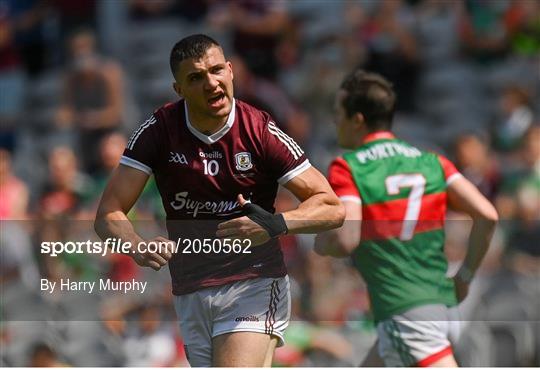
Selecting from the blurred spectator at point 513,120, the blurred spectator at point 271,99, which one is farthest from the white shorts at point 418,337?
the blurred spectator at point 271,99

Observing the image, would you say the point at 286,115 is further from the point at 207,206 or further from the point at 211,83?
the point at 211,83

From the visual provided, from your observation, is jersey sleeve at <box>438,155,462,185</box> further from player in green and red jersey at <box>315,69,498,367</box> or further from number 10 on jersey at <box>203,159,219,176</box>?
number 10 on jersey at <box>203,159,219,176</box>

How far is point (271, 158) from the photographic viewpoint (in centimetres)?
588

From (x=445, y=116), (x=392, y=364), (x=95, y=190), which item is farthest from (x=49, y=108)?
(x=392, y=364)

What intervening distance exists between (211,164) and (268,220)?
36 centimetres

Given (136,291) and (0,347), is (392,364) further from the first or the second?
(0,347)

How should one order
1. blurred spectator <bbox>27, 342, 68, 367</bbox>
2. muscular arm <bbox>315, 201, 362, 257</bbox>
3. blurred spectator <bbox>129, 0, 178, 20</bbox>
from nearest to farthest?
muscular arm <bbox>315, 201, 362, 257</bbox> < blurred spectator <bbox>27, 342, 68, 367</bbox> < blurred spectator <bbox>129, 0, 178, 20</bbox>

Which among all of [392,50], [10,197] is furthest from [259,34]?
[10,197]

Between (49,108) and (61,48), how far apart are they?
0.79m

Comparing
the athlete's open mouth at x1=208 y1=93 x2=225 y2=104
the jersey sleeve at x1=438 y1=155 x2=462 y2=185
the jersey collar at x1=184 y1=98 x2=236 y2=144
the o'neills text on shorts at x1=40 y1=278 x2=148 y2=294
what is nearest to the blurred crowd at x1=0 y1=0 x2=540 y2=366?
the o'neills text on shorts at x1=40 y1=278 x2=148 y2=294

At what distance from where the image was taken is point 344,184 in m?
6.60

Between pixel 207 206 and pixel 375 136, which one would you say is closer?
pixel 207 206

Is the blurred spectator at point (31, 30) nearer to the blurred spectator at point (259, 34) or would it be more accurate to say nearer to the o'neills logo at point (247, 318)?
the blurred spectator at point (259, 34)

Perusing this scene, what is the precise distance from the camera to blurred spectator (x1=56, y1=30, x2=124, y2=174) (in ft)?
40.7
